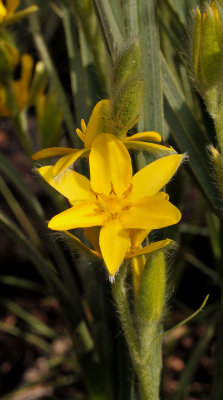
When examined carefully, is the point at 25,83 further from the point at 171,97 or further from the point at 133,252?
the point at 133,252

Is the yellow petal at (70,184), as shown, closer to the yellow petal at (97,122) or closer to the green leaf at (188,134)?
the yellow petal at (97,122)

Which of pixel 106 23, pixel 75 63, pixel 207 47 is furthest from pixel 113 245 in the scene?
pixel 75 63

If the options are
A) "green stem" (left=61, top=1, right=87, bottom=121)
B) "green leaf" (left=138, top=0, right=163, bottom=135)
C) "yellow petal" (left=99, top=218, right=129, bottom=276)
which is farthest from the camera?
"green stem" (left=61, top=1, right=87, bottom=121)

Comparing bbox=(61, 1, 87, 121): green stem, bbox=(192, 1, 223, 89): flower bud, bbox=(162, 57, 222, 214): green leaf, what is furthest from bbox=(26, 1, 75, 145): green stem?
bbox=(192, 1, 223, 89): flower bud

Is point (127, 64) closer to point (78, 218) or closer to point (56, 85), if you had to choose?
point (78, 218)

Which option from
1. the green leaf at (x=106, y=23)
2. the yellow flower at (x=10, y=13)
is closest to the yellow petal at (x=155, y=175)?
the green leaf at (x=106, y=23)

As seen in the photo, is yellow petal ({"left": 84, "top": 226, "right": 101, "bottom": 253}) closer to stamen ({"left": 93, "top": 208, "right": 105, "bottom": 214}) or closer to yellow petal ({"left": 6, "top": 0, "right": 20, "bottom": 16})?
stamen ({"left": 93, "top": 208, "right": 105, "bottom": 214})

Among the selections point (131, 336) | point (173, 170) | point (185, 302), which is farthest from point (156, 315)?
point (185, 302)
